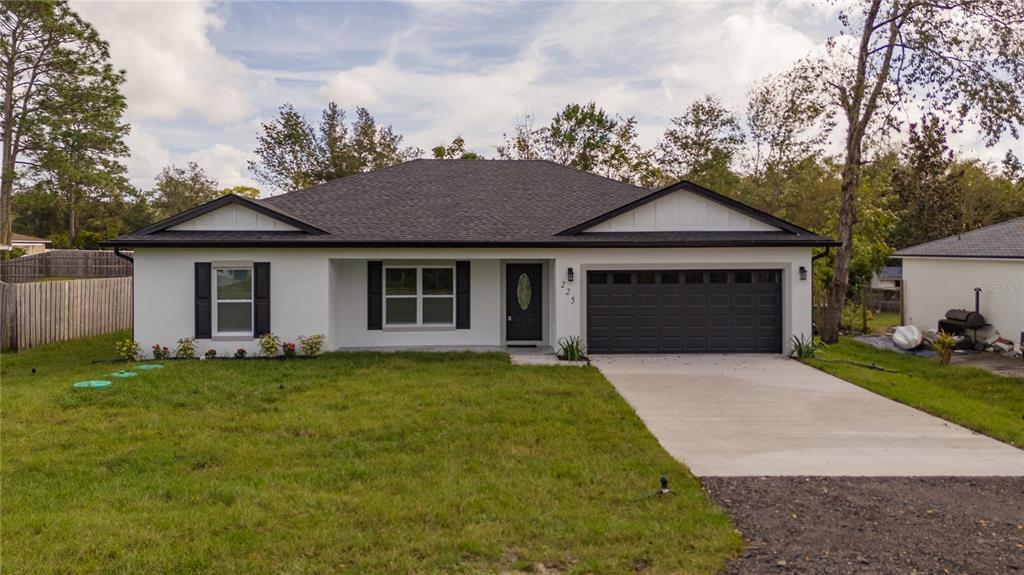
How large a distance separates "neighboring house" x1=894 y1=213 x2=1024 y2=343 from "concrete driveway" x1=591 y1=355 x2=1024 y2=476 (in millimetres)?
6773

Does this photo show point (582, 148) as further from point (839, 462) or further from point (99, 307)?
point (839, 462)

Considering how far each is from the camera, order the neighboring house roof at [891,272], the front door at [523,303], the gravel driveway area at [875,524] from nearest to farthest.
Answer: the gravel driveway area at [875,524] → the front door at [523,303] → the neighboring house roof at [891,272]

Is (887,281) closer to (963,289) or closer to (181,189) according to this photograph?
(963,289)

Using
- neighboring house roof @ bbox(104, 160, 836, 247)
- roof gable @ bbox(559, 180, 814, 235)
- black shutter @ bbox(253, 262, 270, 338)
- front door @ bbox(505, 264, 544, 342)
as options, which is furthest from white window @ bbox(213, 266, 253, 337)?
roof gable @ bbox(559, 180, 814, 235)

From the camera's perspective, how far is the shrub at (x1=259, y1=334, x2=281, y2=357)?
489 inches

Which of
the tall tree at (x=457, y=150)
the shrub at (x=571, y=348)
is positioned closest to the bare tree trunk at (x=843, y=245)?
the shrub at (x=571, y=348)

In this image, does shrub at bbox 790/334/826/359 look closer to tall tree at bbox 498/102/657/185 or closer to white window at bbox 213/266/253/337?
white window at bbox 213/266/253/337

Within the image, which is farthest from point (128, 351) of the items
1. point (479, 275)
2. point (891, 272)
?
point (891, 272)

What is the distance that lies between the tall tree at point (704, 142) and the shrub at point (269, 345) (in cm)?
2340

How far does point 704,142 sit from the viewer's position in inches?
1229

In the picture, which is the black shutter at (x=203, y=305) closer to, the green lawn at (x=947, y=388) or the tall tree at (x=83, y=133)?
the green lawn at (x=947, y=388)

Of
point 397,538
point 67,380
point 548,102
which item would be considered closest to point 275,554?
point 397,538

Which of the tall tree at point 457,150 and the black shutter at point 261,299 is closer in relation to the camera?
the black shutter at point 261,299

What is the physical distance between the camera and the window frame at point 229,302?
12680mm
